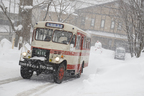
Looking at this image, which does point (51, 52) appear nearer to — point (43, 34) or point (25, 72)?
point (43, 34)

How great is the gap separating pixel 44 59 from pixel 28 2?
1035cm

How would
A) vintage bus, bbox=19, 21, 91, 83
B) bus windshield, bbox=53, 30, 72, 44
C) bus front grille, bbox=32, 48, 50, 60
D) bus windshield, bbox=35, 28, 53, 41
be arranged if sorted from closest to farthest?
1. vintage bus, bbox=19, 21, 91, 83
2. bus front grille, bbox=32, 48, 50, 60
3. bus windshield, bbox=53, 30, 72, 44
4. bus windshield, bbox=35, 28, 53, 41

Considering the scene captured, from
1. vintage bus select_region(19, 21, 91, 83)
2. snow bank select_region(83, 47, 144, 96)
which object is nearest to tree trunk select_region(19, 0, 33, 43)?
vintage bus select_region(19, 21, 91, 83)

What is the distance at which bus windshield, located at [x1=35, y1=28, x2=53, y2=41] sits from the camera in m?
11.3

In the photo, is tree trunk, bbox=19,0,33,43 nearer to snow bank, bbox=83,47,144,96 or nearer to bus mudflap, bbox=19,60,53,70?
bus mudflap, bbox=19,60,53,70

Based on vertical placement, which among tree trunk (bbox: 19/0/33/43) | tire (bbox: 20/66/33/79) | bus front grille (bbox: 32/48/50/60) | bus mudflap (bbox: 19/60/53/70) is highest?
tree trunk (bbox: 19/0/33/43)

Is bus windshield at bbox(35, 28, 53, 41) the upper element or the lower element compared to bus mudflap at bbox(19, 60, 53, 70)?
upper

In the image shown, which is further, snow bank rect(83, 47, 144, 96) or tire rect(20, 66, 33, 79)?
tire rect(20, 66, 33, 79)

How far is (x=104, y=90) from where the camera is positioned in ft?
24.1

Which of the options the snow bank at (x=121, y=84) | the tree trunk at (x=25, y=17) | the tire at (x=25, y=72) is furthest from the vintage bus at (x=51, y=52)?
the tree trunk at (x=25, y=17)

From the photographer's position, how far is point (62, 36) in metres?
11.3

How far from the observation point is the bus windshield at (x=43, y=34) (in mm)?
11289

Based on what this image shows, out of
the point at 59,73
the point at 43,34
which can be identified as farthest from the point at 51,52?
the point at 43,34

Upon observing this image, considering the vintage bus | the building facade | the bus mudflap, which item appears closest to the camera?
the bus mudflap
